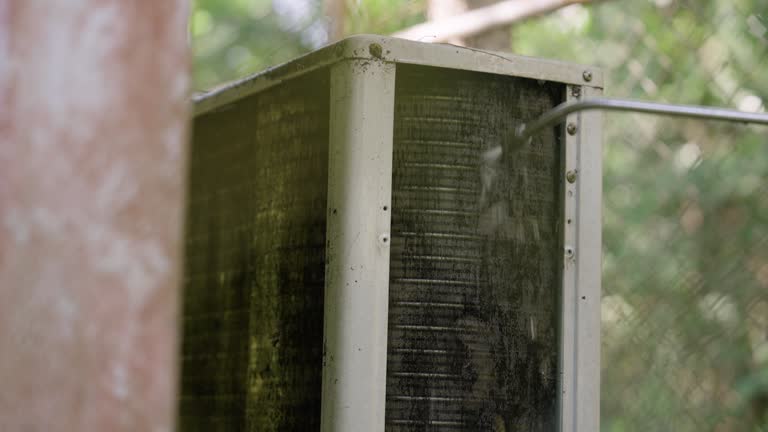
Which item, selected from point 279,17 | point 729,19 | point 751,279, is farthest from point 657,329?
point 279,17

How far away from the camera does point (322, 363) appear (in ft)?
6.01

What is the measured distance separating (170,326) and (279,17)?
448 cm

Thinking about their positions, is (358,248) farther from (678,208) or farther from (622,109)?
(678,208)

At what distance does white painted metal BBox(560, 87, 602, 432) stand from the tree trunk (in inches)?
50.1

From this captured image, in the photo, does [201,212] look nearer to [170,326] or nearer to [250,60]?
[170,326]

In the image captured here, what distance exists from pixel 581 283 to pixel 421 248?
0.94ft

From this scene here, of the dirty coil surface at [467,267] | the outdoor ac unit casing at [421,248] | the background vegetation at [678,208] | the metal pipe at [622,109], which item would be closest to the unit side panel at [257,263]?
the outdoor ac unit casing at [421,248]

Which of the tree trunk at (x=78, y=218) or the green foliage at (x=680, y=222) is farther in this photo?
the green foliage at (x=680, y=222)

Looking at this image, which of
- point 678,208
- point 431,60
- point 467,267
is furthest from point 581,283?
point 678,208

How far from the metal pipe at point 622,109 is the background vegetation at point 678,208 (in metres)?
2.09

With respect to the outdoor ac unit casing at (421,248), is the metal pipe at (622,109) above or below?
above

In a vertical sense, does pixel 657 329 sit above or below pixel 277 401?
above

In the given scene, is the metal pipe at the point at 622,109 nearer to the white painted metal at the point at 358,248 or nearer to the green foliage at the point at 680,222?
the white painted metal at the point at 358,248

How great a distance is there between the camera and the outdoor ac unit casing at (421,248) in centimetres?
181
